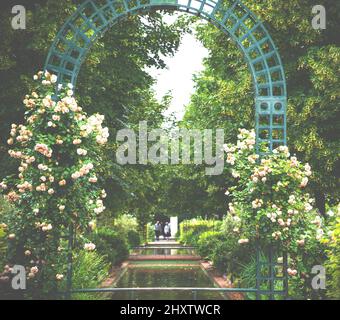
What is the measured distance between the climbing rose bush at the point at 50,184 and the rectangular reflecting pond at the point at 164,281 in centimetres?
324

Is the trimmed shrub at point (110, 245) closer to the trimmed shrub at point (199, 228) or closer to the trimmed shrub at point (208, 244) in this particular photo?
the trimmed shrub at point (208, 244)

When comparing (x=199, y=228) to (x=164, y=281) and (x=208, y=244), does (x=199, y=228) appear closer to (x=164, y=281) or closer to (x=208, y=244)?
(x=208, y=244)

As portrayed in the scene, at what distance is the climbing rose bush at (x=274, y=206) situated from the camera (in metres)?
10.2

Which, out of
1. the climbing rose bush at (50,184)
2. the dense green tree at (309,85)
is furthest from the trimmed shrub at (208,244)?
the climbing rose bush at (50,184)

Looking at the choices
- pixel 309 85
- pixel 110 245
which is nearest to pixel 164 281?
pixel 110 245

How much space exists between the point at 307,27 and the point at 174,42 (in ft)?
17.4

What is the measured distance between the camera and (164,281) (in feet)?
55.4

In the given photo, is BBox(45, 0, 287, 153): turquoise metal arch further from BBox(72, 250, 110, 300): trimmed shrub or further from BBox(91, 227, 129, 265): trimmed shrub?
BBox(91, 227, 129, 265): trimmed shrub

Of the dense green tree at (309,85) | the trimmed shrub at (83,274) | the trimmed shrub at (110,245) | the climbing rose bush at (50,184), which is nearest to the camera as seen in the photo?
→ the climbing rose bush at (50,184)

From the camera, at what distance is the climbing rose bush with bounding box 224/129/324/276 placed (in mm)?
10180

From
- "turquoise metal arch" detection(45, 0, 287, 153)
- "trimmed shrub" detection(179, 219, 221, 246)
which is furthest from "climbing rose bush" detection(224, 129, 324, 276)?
"trimmed shrub" detection(179, 219, 221, 246)

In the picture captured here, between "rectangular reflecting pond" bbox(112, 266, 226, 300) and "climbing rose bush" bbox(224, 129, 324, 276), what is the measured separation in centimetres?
227

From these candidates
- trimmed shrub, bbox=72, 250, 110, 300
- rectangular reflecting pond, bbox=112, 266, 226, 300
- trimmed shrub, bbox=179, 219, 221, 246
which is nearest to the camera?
trimmed shrub, bbox=72, 250, 110, 300

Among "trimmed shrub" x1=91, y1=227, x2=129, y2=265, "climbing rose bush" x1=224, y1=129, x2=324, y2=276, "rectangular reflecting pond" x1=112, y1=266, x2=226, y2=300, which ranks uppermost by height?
"climbing rose bush" x1=224, y1=129, x2=324, y2=276
